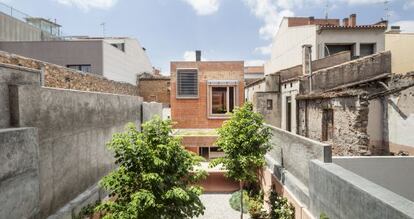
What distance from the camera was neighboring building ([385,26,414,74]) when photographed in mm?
23578

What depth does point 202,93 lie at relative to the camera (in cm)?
2136

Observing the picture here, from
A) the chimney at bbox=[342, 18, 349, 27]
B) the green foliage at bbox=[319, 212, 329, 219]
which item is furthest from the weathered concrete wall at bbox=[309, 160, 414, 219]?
the chimney at bbox=[342, 18, 349, 27]

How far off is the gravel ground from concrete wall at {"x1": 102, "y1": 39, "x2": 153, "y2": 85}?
14548 mm

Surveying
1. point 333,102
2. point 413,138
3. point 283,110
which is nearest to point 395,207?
point 333,102

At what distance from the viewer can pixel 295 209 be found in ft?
29.5

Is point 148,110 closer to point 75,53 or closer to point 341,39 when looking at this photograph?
point 75,53

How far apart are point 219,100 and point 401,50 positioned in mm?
17667

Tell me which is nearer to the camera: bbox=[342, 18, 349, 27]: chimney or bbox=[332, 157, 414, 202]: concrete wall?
bbox=[332, 157, 414, 202]: concrete wall

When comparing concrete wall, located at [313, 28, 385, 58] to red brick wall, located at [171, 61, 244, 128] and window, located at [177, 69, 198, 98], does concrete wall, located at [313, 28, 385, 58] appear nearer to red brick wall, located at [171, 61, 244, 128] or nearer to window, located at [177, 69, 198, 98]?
red brick wall, located at [171, 61, 244, 128]

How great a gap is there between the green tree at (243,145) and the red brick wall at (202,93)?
9.52 meters

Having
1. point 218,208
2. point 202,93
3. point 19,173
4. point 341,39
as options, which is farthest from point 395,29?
point 19,173

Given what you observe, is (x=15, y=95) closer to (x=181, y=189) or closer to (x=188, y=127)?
(x=181, y=189)

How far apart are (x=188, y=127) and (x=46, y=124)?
15.9 meters

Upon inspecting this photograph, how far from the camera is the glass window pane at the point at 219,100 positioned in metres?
21.4
